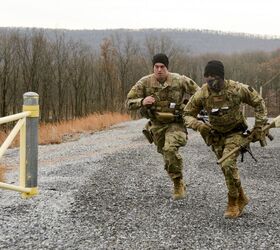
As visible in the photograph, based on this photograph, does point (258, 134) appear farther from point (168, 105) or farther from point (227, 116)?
point (168, 105)

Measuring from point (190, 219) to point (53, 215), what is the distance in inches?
66.5

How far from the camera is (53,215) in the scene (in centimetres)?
644

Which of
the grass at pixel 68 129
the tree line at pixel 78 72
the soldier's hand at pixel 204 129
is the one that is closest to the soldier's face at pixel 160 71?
the soldier's hand at pixel 204 129

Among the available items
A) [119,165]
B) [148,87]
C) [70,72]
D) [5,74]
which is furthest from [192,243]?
[70,72]

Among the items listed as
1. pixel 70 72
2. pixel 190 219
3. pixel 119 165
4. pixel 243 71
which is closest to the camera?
pixel 190 219

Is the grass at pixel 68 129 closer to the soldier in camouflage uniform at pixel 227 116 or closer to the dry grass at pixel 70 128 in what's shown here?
the dry grass at pixel 70 128

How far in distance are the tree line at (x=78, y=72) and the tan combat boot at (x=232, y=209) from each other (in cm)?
2996

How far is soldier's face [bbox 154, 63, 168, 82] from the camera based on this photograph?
24.0ft

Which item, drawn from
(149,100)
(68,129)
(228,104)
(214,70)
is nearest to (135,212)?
(149,100)

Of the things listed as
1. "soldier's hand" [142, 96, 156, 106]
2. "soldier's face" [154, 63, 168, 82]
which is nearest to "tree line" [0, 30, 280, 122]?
"soldier's face" [154, 63, 168, 82]

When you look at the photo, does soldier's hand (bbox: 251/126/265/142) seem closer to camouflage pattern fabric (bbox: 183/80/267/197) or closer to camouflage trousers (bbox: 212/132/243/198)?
camouflage pattern fabric (bbox: 183/80/267/197)

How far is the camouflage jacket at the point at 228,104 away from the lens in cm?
617

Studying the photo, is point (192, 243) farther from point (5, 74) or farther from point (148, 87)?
point (5, 74)

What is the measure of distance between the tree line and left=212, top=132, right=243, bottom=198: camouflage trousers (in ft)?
97.4
